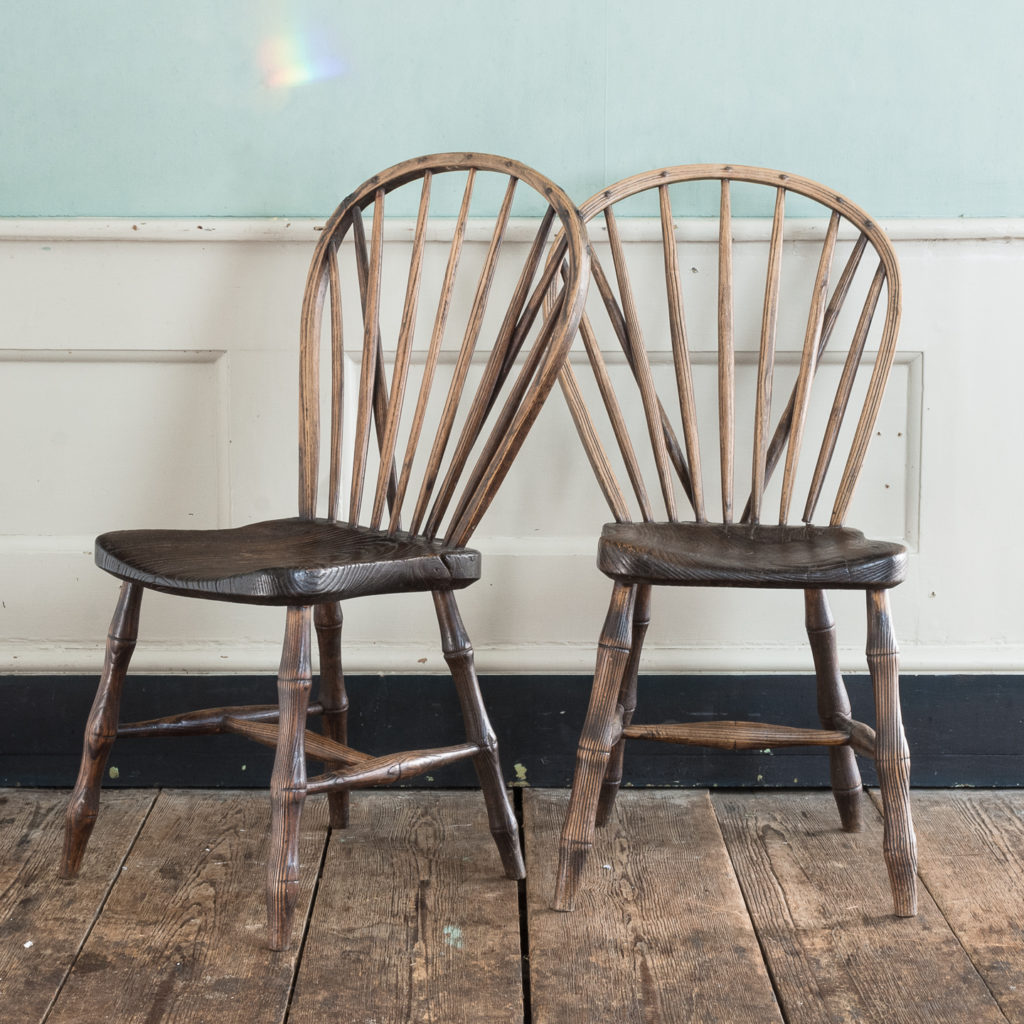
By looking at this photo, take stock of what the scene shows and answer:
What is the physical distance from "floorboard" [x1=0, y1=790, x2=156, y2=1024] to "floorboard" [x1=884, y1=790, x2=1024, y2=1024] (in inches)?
39.5

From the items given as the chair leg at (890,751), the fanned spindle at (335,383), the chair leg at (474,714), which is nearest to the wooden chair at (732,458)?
the chair leg at (890,751)

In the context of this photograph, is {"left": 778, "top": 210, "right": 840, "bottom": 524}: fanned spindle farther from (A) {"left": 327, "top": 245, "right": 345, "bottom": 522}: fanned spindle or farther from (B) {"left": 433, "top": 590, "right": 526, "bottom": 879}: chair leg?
(A) {"left": 327, "top": 245, "right": 345, "bottom": 522}: fanned spindle

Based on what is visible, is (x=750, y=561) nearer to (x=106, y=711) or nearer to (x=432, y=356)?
(x=432, y=356)

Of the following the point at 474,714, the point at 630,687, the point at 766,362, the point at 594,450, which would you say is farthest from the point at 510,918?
the point at 766,362

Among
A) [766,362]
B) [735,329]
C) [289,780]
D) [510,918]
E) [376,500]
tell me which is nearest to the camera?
[289,780]

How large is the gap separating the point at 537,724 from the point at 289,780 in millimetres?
562

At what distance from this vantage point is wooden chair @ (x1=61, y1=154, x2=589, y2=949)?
111 centimetres

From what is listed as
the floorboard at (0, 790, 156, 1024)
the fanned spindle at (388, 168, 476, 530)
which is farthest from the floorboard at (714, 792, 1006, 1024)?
the floorboard at (0, 790, 156, 1024)

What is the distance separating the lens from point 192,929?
3.87 feet

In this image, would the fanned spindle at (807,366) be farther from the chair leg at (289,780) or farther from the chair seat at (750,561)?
the chair leg at (289,780)

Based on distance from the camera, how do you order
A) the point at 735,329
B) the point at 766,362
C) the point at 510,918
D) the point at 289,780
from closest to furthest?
the point at 289,780 → the point at 510,918 → the point at 766,362 → the point at 735,329

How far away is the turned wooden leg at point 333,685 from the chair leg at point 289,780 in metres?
0.26

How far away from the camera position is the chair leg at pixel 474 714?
1.27 m

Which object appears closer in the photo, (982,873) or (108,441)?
(982,873)
